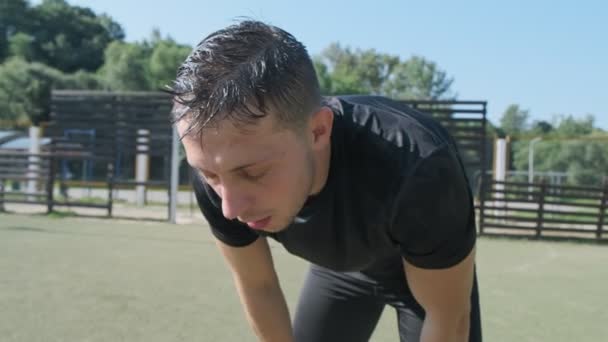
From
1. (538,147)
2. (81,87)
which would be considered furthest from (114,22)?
(538,147)

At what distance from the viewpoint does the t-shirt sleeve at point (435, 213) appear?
1569 millimetres

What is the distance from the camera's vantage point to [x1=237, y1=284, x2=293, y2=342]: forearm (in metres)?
2.12

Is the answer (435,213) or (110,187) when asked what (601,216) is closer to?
(110,187)

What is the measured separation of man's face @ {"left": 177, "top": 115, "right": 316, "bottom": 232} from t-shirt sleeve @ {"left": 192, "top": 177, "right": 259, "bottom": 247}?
37cm

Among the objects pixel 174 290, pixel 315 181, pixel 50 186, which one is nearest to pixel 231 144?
pixel 315 181

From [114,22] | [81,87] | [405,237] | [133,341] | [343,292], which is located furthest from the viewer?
[114,22]

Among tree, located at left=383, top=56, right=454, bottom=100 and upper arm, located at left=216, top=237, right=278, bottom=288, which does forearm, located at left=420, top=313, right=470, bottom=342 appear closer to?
upper arm, located at left=216, top=237, right=278, bottom=288

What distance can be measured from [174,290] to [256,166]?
3.84m

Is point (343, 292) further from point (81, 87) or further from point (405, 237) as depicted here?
point (81, 87)

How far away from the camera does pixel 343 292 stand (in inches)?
96.3

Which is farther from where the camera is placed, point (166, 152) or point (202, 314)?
point (166, 152)

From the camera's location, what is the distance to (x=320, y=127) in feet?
5.02

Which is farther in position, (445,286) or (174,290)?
(174,290)

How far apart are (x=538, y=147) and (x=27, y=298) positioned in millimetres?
18892
